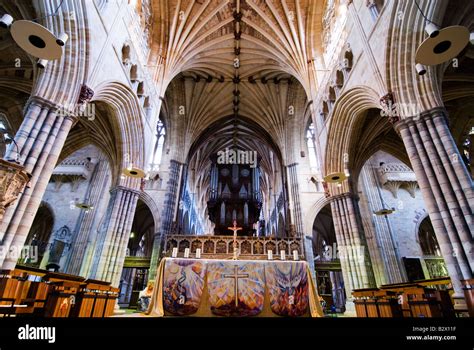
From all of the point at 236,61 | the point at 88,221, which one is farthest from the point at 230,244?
the point at 236,61

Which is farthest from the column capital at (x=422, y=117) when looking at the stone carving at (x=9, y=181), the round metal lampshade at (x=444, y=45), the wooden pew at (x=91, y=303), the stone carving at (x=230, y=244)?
the stone carving at (x=230, y=244)

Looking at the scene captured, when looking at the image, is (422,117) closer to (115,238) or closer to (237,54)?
(115,238)

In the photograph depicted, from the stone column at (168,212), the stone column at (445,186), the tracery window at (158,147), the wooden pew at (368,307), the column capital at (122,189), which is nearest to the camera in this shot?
the wooden pew at (368,307)

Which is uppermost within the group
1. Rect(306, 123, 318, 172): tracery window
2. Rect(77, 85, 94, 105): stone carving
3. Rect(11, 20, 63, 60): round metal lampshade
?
Rect(306, 123, 318, 172): tracery window

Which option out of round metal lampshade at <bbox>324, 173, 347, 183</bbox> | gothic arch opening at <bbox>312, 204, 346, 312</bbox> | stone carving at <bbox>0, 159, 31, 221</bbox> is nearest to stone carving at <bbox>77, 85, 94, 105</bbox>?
stone carving at <bbox>0, 159, 31, 221</bbox>

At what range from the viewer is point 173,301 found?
4.85 m

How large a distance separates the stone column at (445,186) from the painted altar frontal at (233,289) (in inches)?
123

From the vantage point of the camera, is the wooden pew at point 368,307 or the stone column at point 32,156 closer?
the wooden pew at point 368,307

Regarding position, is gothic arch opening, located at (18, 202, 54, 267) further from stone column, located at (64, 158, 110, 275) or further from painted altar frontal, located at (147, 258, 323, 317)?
painted altar frontal, located at (147, 258, 323, 317)

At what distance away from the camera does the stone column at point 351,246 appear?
955 cm

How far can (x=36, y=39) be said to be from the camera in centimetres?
507

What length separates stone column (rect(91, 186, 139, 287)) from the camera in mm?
9383

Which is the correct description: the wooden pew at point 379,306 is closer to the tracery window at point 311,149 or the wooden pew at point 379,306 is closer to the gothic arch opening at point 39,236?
the tracery window at point 311,149

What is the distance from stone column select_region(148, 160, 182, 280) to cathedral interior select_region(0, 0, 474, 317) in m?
0.11
